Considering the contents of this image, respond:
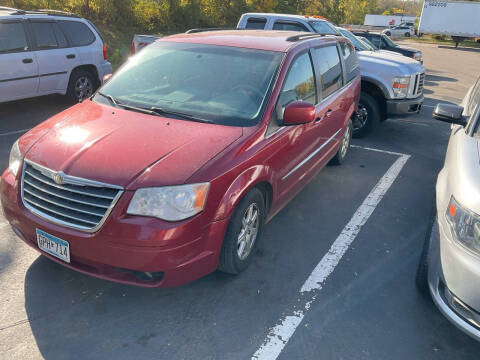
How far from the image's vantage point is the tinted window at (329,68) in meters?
4.69

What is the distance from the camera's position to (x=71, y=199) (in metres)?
2.82

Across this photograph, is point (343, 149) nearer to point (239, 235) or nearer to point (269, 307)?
point (239, 235)

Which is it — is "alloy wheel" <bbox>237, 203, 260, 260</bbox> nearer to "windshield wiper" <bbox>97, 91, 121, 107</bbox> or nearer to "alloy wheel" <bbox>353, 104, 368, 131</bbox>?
"windshield wiper" <bbox>97, 91, 121, 107</bbox>

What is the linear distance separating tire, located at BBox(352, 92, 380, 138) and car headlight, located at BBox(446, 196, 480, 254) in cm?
486

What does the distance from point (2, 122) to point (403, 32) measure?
162ft

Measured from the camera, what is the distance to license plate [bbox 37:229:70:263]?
2.88 metres

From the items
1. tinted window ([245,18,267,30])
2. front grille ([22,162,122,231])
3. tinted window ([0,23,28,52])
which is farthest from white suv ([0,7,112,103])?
front grille ([22,162,122,231])

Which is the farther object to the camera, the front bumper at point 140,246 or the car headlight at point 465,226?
the front bumper at point 140,246

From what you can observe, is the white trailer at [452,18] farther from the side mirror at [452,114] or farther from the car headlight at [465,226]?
the car headlight at [465,226]

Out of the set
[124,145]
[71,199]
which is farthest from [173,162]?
[71,199]

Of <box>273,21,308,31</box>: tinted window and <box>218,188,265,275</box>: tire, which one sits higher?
<box>273,21,308,31</box>: tinted window

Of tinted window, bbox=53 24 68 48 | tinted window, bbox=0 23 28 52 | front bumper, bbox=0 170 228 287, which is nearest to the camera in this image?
front bumper, bbox=0 170 228 287

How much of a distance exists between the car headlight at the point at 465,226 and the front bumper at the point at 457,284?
45 millimetres

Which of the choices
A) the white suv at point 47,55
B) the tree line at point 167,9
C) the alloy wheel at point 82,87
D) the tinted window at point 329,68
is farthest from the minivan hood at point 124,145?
the tree line at point 167,9
